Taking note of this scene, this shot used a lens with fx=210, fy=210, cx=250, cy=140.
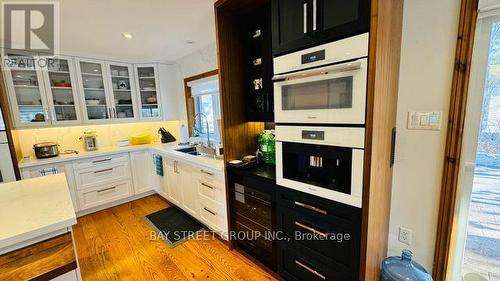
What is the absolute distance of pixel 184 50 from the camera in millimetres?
3186

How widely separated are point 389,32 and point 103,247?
10.6 feet

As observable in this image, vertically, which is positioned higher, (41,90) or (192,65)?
(192,65)

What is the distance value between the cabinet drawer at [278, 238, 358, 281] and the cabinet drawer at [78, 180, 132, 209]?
9.18 feet

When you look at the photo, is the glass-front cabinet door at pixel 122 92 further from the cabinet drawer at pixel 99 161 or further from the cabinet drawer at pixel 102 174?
the cabinet drawer at pixel 102 174

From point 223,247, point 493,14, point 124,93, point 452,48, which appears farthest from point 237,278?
point 124,93

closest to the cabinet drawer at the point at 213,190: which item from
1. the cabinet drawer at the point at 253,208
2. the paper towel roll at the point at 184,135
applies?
the cabinet drawer at the point at 253,208

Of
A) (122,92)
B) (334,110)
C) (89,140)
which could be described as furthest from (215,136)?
(334,110)

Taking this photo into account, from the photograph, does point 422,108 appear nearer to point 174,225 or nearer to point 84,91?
point 174,225

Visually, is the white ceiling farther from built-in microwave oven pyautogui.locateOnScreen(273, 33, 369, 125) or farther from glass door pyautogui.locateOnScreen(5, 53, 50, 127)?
built-in microwave oven pyautogui.locateOnScreen(273, 33, 369, 125)

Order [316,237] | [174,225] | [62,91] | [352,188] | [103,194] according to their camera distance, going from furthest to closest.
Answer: [103,194] < [62,91] < [174,225] < [316,237] < [352,188]

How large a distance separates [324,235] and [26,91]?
394 cm

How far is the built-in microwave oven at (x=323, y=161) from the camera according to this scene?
3.89 ft

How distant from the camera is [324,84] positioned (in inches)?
49.7

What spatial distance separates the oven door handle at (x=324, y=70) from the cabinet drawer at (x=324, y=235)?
896 mm
